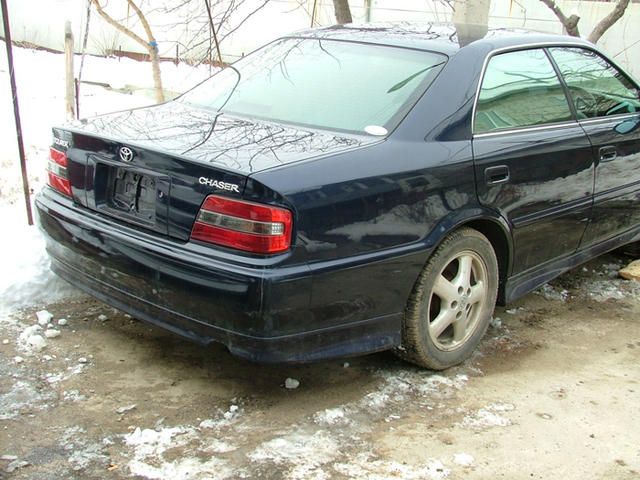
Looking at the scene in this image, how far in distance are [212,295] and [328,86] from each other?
1.35m

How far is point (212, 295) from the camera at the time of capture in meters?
2.80

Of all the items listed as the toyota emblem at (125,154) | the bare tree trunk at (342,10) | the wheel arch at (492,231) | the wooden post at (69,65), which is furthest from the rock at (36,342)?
the bare tree trunk at (342,10)

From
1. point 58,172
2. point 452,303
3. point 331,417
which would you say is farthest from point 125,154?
point 452,303

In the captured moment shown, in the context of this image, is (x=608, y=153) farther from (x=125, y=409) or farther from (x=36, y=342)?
(x=36, y=342)

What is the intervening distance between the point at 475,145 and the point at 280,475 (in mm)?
1750

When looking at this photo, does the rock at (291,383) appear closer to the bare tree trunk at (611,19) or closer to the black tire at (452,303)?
the black tire at (452,303)

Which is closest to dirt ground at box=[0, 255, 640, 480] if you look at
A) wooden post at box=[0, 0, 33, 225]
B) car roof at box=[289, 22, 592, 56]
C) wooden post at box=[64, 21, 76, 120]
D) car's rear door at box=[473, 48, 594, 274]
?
car's rear door at box=[473, 48, 594, 274]

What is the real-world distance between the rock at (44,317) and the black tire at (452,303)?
6.09 ft

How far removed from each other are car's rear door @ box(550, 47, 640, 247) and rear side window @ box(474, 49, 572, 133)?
146 mm

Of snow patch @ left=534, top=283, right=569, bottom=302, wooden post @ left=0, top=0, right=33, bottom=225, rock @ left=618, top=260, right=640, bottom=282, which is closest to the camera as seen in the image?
wooden post @ left=0, top=0, right=33, bottom=225

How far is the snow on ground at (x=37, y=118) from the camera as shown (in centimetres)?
412

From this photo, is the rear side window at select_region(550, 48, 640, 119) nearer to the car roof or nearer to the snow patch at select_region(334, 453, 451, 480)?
the car roof

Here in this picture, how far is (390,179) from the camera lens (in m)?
3.03

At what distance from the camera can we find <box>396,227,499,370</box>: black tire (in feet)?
10.9
